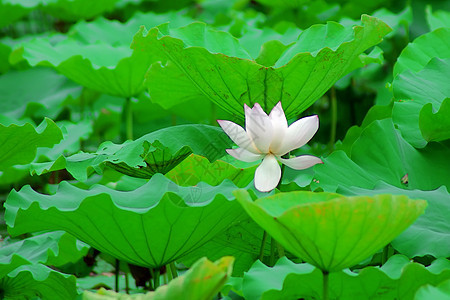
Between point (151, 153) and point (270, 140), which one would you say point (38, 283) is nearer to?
point (151, 153)

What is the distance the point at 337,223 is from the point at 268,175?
20cm

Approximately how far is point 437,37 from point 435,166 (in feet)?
1.24

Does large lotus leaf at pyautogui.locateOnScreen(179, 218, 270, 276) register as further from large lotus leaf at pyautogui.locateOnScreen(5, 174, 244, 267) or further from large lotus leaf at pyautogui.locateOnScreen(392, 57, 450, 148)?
large lotus leaf at pyautogui.locateOnScreen(392, 57, 450, 148)

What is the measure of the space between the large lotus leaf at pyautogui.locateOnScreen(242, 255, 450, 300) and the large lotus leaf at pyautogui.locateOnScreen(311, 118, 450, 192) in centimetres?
24

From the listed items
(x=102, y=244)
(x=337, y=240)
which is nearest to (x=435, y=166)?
(x=337, y=240)

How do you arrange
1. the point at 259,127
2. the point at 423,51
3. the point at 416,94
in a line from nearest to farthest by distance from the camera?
the point at 259,127 < the point at 416,94 < the point at 423,51

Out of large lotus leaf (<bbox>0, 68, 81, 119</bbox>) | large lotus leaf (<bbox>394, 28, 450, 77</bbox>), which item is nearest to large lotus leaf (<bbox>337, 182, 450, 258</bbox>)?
large lotus leaf (<bbox>394, 28, 450, 77</bbox>)

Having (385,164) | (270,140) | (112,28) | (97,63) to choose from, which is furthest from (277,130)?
(112,28)

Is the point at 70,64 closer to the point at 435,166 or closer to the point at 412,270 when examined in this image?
the point at 435,166

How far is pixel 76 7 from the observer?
2551 mm

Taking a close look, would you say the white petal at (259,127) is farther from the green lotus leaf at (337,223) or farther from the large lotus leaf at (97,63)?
the large lotus leaf at (97,63)

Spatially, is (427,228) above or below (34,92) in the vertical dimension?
above

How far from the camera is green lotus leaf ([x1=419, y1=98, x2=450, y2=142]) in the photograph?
1.13m

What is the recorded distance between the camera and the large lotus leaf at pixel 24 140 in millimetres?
1255
